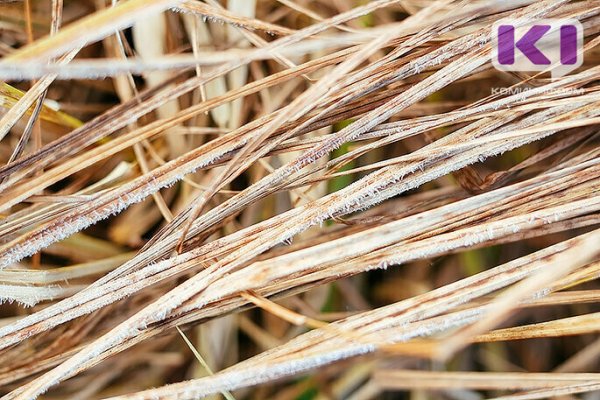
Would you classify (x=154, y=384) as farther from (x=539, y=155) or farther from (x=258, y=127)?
(x=539, y=155)

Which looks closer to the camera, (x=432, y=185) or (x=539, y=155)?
(x=539, y=155)

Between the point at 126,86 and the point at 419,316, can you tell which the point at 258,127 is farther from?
the point at 126,86

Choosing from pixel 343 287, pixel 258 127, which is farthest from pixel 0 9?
pixel 343 287

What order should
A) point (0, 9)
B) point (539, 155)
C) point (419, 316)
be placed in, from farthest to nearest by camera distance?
point (0, 9)
point (539, 155)
point (419, 316)

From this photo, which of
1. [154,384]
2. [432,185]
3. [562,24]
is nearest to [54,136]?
[154,384]

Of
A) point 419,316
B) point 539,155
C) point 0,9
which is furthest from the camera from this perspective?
point 0,9

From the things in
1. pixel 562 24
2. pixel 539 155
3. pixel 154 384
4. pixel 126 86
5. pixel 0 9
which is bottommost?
pixel 154 384

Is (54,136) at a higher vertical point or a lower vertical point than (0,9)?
lower
